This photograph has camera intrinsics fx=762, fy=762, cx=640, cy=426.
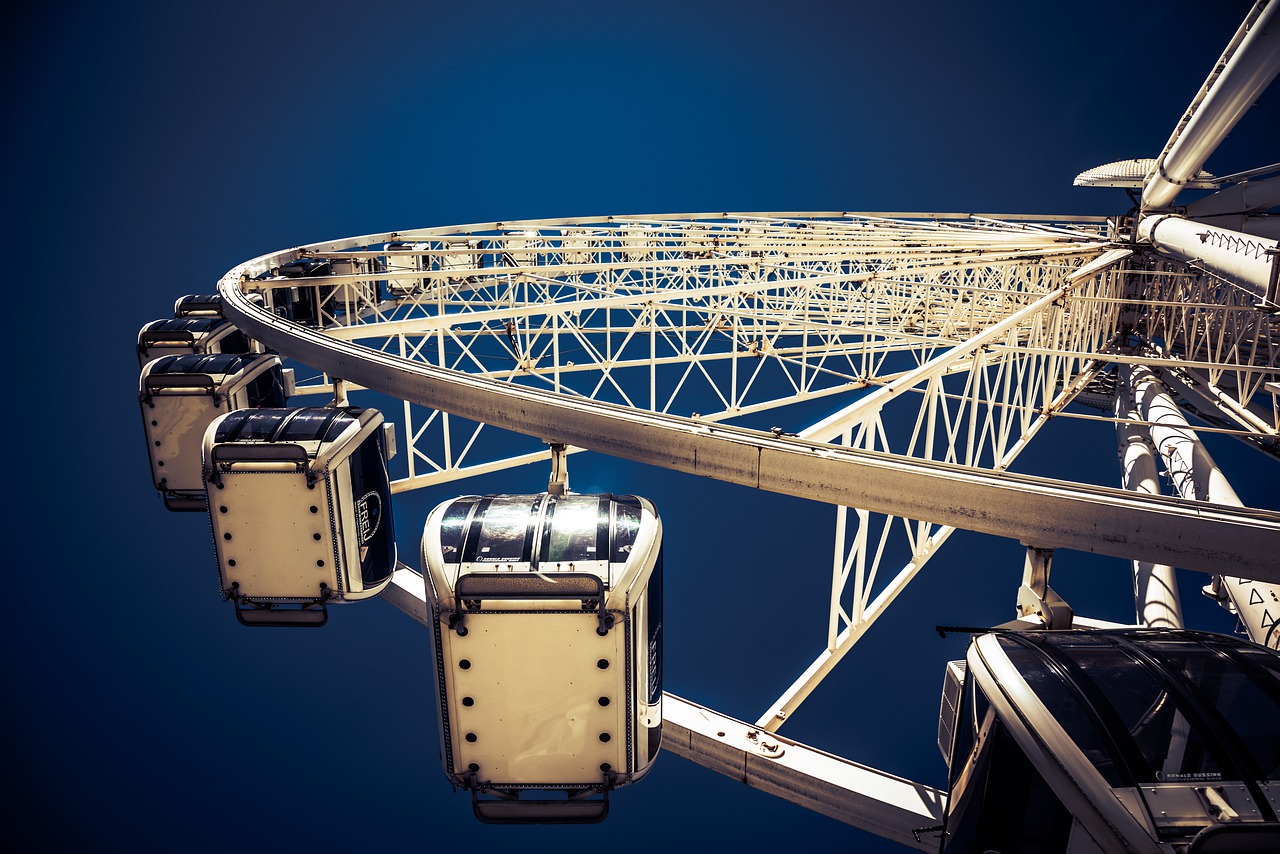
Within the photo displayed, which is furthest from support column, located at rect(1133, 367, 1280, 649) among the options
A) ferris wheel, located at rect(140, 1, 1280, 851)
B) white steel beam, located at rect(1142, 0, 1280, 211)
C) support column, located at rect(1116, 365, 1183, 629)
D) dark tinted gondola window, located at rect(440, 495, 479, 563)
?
dark tinted gondola window, located at rect(440, 495, 479, 563)

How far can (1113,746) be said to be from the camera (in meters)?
4.58

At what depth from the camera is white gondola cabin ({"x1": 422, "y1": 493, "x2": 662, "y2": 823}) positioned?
19.8 ft

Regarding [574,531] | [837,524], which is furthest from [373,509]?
[837,524]

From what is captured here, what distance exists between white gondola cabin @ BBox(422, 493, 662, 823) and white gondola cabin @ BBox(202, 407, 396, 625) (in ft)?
8.39

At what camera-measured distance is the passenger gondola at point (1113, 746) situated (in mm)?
4270

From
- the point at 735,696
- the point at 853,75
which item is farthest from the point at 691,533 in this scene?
the point at 853,75

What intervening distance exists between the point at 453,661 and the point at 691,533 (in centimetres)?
2233

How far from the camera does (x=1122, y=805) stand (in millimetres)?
4262

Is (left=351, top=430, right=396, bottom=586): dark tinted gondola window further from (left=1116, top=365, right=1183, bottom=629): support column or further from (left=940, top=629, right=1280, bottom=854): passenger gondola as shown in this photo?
(left=1116, top=365, right=1183, bottom=629): support column

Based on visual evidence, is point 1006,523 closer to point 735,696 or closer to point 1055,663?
point 1055,663

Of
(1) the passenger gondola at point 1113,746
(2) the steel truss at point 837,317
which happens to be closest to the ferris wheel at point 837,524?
(1) the passenger gondola at point 1113,746

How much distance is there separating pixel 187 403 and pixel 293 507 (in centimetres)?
436

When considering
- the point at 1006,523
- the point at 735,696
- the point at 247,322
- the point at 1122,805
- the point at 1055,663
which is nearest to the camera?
the point at 1122,805

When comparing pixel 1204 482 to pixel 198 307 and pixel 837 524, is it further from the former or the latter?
pixel 198 307
